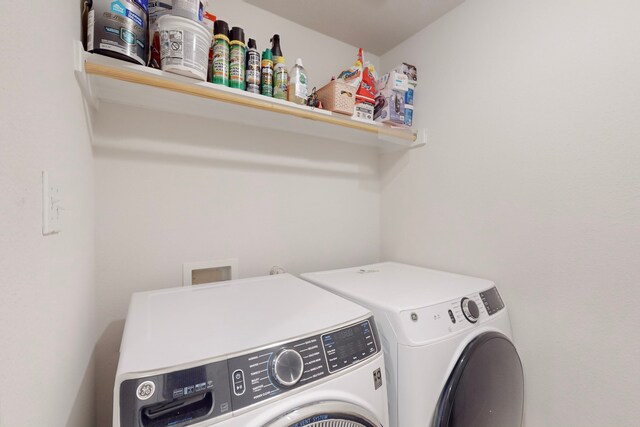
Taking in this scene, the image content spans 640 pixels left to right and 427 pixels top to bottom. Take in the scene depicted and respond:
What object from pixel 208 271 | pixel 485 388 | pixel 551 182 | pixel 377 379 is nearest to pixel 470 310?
pixel 485 388

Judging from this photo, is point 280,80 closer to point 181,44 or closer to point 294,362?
point 181,44

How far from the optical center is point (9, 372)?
0.34m

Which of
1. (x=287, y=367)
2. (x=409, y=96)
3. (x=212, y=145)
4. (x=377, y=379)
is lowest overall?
(x=377, y=379)

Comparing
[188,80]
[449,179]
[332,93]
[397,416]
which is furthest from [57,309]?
[449,179]

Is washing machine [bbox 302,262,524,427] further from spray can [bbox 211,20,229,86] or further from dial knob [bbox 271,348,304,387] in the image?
spray can [bbox 211,20,229,86]

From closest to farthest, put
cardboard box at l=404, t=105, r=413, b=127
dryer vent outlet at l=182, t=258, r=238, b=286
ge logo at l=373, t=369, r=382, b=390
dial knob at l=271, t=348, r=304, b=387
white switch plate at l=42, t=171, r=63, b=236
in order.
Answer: white switch plate at l=42, t=171, r=63, b=236, dial knob at l=271, t=348, r=304, b=387, ge logo at l=373, t=369, r=382, b=390, dryer vent outlet at l=182, t=258, r=238, b=286, cardboard box at l=404, t=105, r=413, b=127

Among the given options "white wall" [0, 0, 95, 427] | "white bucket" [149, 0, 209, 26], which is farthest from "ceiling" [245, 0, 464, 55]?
"white wall" [0, 0, 95, 427]

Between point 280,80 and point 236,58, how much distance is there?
19cm

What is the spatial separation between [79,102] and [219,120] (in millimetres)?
549

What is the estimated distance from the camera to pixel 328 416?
58cm

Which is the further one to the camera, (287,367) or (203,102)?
(203,102)

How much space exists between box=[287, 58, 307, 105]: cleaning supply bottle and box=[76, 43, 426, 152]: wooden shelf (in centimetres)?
4

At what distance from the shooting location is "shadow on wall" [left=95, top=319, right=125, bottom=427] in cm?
102

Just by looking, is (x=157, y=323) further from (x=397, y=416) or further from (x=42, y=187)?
(x=397, y=416)
